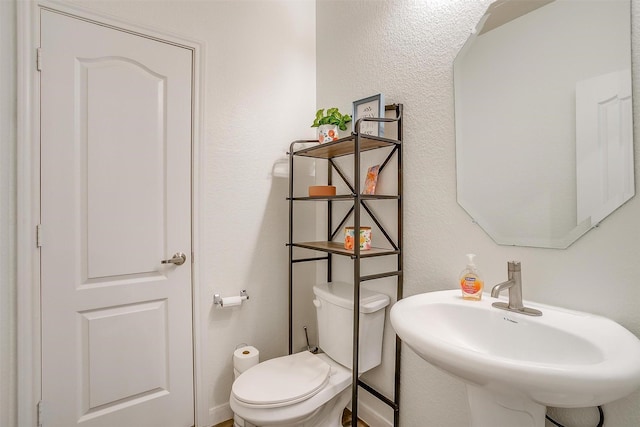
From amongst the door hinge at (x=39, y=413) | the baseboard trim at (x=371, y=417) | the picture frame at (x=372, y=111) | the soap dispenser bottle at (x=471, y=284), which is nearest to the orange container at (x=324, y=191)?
the picture frame at (x=372, y=111)

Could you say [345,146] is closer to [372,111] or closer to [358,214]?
[372,111]

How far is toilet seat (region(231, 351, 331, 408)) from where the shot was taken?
1.25 meters

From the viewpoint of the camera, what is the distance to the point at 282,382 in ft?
4.48

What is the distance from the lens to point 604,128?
95cm

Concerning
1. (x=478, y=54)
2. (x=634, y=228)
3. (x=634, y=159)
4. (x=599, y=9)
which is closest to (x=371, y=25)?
(x=478, y=54)

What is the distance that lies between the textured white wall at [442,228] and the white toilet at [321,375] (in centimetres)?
21

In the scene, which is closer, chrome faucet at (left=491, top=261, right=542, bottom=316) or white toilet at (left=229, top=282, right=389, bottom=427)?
chrome faucet at (left=491, top=261, right=542, bottom=316)

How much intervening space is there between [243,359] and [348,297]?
0.67 m

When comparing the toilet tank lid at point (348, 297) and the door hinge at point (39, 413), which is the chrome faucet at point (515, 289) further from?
the door hinge at point (39, 413)

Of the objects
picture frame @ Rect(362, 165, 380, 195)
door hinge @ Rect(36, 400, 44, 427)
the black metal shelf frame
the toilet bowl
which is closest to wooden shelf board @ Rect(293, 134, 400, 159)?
the black metal shelf frame

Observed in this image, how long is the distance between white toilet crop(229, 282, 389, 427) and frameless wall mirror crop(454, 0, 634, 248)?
0.72 metres

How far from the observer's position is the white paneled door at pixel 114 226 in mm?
1354

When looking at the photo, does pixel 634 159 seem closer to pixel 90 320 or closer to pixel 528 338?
pixel 528 338

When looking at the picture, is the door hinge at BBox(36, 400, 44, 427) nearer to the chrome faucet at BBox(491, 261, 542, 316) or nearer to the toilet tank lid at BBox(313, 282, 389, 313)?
the toilet tank lid at BBox(313, 282, 389, 313)
